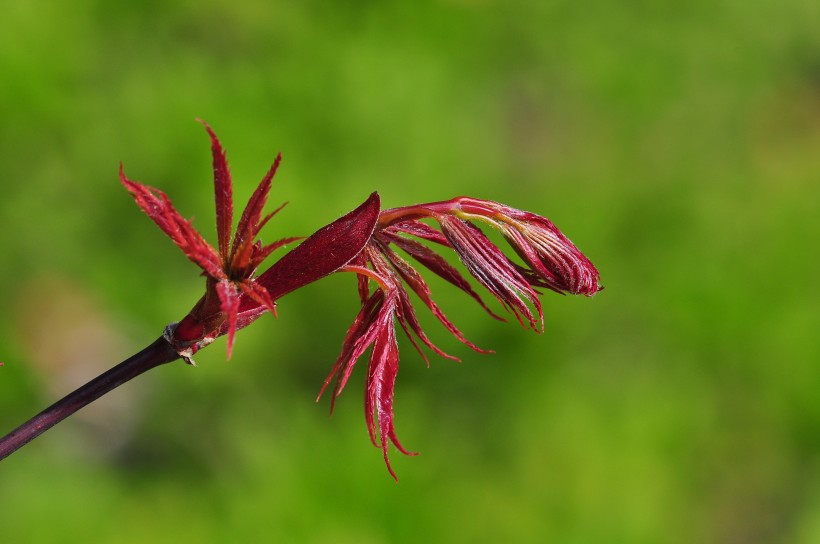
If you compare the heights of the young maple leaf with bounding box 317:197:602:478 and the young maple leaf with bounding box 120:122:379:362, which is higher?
the young maple leaf with bounding box 120:122:379:362

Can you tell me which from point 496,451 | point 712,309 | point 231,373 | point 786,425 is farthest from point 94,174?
point 786,425

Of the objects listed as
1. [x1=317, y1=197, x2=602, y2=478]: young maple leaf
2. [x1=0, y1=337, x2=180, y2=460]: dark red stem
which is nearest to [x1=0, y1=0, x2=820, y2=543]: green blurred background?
[x1=317, y1=197, x2=602, y2=478]: young maple leaf

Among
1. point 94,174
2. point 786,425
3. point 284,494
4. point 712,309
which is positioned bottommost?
point 786,425

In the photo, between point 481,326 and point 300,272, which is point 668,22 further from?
point 300,272

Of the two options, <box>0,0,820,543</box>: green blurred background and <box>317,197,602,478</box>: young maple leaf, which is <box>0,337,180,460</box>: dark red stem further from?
<box>0,0,820,543</box>: green blurred background

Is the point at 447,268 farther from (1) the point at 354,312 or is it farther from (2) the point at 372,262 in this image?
(1) the point at 354,312

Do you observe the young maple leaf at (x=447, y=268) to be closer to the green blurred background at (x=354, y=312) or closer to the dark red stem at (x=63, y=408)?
the dark red stem at (x=63, y=408)

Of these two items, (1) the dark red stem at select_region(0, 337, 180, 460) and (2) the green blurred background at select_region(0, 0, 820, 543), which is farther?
(2) the green blurred background at select_region(0, 0, 820, 543)

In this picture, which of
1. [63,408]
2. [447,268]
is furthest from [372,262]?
[63,408]

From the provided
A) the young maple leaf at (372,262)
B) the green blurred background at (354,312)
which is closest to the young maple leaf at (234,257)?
the young maple leaf at (372,262)
